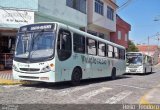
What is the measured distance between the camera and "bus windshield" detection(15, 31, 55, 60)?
1386 centimetres

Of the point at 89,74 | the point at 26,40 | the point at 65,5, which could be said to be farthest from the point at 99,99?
the point at 65,5

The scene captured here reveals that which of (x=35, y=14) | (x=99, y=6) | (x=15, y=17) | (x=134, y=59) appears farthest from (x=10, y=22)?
(x=99, y=6)

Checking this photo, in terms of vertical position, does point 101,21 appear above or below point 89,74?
above

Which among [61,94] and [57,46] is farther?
[57,46]

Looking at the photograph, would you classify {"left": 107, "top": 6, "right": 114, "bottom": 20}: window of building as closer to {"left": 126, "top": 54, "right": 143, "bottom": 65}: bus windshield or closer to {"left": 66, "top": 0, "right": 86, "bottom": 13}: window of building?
{"left": 66, "top": 0, "right": 86, "bottom": 13}: window of building

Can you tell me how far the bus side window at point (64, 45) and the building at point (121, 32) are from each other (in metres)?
29.3

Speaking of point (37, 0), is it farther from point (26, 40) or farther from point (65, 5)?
point (26, 40)

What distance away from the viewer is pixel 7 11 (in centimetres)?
2292

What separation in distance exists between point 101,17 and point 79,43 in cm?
2095

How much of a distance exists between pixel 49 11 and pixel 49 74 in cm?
1161

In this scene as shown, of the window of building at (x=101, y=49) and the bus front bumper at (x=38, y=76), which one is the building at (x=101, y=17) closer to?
the window of building at (x=101, y=49)

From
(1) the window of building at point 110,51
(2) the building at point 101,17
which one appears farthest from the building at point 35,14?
(1) the window of building at point 110,51

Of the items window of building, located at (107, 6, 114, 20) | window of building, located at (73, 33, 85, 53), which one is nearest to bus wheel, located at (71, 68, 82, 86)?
window of building, located at (73, 33, 85, 53)

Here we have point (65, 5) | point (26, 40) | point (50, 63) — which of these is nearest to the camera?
point (50, 63)
